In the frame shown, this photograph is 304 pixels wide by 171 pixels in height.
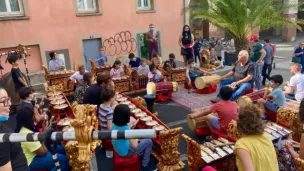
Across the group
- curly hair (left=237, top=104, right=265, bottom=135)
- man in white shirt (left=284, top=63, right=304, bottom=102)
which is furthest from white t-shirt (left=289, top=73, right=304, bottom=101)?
curly hair (left=237, top=104, right=265, bottom=135)

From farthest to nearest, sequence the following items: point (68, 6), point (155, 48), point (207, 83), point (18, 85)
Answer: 1. point (155, 48)
2. point (68, 6)
3. point (207, 83)
4. point (18, 85)

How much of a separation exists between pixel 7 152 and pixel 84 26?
10025mm

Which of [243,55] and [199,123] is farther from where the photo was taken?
[243,55]

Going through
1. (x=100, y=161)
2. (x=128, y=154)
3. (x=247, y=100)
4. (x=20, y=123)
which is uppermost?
(x=20, y=123)

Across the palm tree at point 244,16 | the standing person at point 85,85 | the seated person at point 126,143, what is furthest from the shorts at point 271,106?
the palm tree at point 244,16

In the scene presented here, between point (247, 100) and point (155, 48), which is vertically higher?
point (155, 48)

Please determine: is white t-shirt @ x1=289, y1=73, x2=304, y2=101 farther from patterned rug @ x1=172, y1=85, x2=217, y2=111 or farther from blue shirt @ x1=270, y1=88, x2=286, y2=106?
patterned rug @ x1=172, y1=85, x2=217, y2=111

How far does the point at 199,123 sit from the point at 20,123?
3189mm

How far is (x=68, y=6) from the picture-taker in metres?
10.8

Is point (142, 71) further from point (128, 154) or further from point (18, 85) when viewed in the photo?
point (128, 154)

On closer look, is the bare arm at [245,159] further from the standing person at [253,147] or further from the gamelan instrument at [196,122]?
the gamelan instrument at [196,122]

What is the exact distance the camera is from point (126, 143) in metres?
3.87

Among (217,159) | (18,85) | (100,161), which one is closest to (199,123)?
(217,159)

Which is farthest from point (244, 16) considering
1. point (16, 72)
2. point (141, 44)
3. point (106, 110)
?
point (16, 72)
